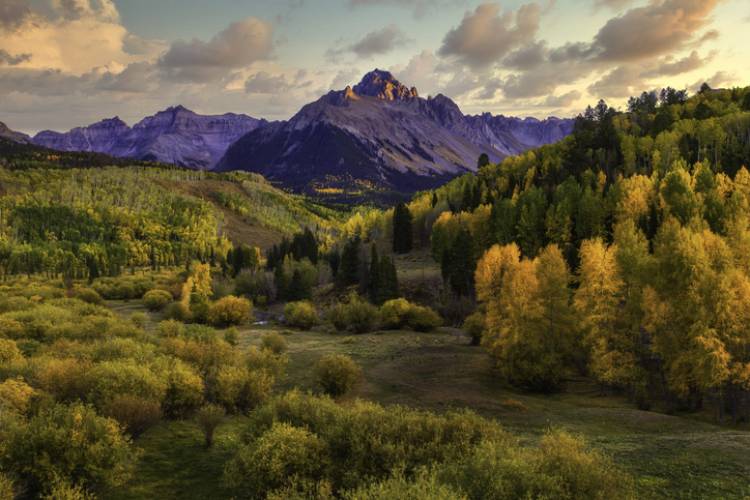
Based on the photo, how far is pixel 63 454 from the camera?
2147 centimetres

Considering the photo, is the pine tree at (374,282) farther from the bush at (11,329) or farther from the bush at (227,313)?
the bush at (11,329)

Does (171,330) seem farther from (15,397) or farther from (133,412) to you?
(133,412)

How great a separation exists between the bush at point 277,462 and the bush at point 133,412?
944cm

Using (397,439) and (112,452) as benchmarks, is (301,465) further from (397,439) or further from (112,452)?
(112,452)

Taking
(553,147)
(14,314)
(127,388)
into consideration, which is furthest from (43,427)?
(553,147)

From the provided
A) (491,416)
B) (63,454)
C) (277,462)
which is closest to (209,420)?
(63,454)

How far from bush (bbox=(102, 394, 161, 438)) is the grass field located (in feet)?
4.52

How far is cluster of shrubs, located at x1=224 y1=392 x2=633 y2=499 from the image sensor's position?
16234 millimetres

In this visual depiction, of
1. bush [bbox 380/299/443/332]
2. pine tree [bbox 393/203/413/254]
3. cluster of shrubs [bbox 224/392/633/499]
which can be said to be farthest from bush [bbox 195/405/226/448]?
pine tree [bbox 393/203/413/254]

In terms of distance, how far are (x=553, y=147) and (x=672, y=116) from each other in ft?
123

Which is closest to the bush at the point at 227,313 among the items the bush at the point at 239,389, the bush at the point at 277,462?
the bush at the point at 239,389

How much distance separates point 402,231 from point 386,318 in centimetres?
7640

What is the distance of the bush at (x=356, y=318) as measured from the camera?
86.3 meters

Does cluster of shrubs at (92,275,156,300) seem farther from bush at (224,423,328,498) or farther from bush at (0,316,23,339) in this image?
bush at (224,423,328,498)
